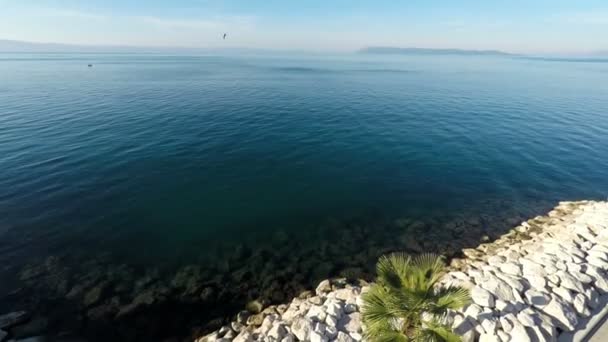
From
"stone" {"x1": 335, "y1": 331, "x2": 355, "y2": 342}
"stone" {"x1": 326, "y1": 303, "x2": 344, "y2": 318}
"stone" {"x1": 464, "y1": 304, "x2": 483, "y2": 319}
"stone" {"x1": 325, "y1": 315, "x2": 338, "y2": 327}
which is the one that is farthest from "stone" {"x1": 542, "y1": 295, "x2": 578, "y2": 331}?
"stone" {"x1": 325, "y1": 315, "x2": 338, "y2": 327}

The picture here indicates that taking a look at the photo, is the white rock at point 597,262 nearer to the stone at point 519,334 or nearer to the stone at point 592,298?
the stone at point 592,298

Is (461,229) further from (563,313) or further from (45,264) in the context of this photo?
(45,264)

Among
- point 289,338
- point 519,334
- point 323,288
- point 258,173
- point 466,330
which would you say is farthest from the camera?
point 258,173

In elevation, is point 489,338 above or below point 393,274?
below

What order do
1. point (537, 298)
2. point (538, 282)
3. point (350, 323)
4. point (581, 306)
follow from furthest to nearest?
point (538, 282)
point (350, 323)
point (537, 298)
point (581, 306)

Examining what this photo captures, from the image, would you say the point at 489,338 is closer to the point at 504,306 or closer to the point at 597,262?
the point at 504,306

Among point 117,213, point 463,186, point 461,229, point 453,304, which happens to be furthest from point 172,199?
point 463,186

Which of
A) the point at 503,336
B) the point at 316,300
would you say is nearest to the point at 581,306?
the point at 503,336

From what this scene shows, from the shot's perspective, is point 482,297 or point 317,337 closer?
point 317,337
